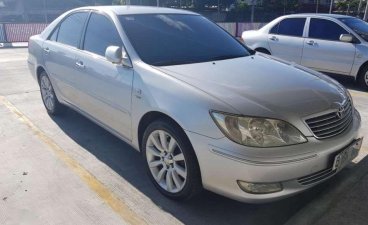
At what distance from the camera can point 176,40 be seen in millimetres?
3768

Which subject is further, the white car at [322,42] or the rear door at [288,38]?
the rear door at [288,38]

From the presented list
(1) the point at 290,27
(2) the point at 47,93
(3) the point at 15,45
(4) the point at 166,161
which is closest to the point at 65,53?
(2) the point at 47,93

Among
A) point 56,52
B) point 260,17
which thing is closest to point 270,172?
point 56,52

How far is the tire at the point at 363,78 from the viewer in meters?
7.09

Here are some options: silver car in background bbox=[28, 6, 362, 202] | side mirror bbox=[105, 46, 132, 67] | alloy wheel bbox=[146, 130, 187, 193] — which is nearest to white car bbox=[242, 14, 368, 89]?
silver car in background bbox=[28, 6, 362, 202]

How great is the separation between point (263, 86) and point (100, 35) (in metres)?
1.96

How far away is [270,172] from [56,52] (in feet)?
11.1

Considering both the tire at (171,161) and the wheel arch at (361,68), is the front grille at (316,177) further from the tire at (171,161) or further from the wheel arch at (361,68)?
the wheel arch at (361,68)

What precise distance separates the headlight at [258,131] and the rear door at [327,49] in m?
5.26

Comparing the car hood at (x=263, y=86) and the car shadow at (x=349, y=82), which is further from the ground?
the car hood at (x=263, y=86)

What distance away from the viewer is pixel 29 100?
642 centimetres

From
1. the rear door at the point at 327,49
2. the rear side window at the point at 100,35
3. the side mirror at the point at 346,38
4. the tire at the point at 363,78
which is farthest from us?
the rear door at the point at 327,49

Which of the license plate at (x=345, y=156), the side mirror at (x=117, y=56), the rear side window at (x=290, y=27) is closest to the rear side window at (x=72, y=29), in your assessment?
the side mirror at (x=117, y=56)

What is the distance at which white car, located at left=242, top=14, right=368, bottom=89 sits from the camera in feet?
23.3
